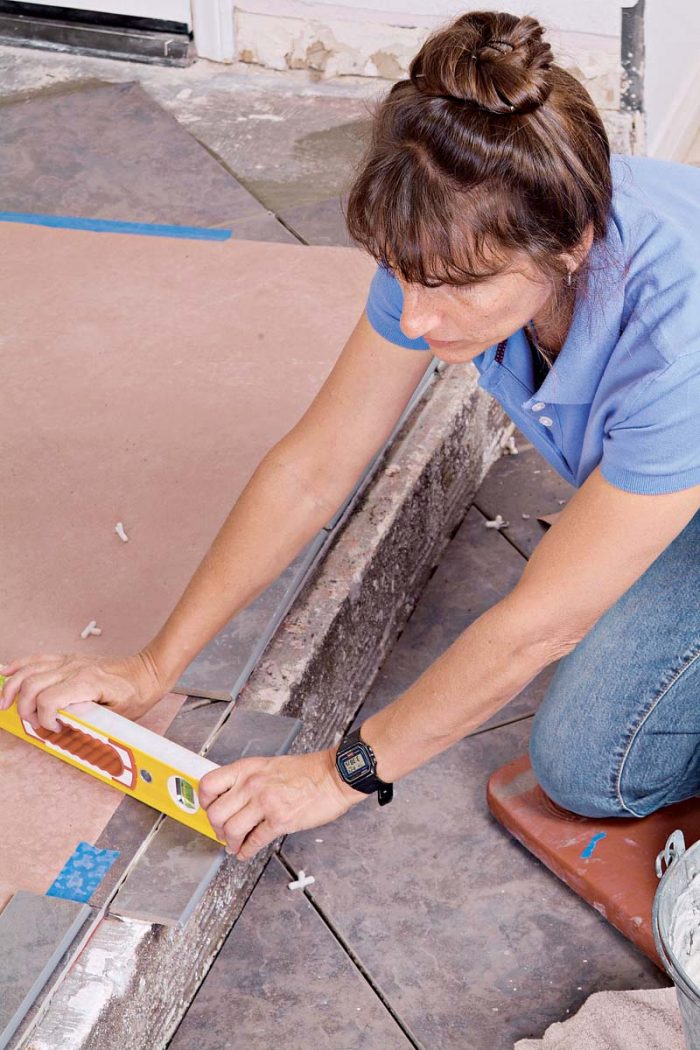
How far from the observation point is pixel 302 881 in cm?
178

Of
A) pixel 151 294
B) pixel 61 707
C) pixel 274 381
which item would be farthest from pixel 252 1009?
pixel 151 294

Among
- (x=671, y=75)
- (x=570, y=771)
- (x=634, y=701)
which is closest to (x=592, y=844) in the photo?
(x=570, y=771)

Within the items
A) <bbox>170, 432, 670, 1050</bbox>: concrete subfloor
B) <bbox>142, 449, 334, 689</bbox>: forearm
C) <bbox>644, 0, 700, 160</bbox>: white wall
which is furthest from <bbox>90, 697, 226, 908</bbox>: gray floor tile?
<bbox>644, 0, 700, 160</bbox>: white wall

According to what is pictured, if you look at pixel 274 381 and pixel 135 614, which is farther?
pixel 274 381

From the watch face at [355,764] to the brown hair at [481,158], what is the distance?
59cm

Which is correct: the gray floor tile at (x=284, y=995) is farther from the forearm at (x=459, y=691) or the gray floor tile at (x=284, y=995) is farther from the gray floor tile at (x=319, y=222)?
the gray floor tile at (x=319, y=222)

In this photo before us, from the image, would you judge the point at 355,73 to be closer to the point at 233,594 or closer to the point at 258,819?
the point at 233,594

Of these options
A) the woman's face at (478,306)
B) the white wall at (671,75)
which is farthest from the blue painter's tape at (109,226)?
the woman's face at (478,306)

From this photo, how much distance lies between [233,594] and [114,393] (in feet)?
2.66

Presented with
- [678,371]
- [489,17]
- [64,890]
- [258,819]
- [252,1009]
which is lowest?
[252,1009]

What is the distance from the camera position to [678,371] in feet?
4.18

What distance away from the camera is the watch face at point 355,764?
144cm

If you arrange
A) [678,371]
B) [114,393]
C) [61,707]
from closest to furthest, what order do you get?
[678,371] < [61,707] < [114,393]

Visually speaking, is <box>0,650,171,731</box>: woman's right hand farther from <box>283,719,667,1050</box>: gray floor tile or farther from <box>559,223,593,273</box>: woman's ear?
<box>559,223,593,273</box>: woman's ear
